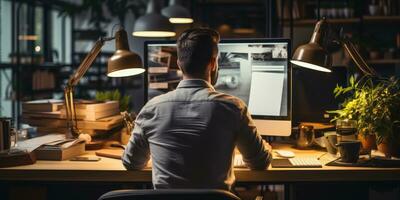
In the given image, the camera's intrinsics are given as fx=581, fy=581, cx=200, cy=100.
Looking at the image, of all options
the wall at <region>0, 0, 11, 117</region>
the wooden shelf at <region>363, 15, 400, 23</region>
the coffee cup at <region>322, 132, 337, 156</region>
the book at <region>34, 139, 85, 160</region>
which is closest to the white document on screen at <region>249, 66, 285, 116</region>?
the coffee cup at <region>322, 132, 337, 156</region>

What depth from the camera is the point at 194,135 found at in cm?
197

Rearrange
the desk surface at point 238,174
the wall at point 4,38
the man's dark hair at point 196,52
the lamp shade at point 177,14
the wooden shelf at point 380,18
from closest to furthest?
1. the man's dark hair at point 196,52
2. the desk surface at point 238,174
3. the lamp shade at point 177,14
4. the wooden shelf at point 380,18
5. the wall at point 4,38

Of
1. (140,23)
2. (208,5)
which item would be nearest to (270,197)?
(140,23)

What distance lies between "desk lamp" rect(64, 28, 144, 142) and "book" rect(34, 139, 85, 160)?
0.17 m

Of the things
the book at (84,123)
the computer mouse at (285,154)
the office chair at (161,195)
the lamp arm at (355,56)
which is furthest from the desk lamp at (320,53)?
the office chair at (161,195)

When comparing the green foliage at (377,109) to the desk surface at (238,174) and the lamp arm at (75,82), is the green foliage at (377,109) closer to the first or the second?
the desk surface at (238,174)

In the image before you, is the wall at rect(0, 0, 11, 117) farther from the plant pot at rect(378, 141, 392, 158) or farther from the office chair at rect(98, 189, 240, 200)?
the office chair at rect(98, 189, 240, 200)

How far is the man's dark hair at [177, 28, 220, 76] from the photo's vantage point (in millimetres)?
2074

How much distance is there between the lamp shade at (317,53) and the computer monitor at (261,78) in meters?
0.11

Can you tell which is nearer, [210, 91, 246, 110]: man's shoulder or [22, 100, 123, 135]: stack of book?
[210, 91, 246, 110]: man's shoulder

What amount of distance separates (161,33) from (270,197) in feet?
5.16

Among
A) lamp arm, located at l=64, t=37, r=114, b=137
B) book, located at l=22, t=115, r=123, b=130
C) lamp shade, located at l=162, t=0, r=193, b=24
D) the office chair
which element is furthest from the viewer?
lamp shade, located at l=162, t=0, r=193, b=24

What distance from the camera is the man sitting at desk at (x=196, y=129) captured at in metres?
1.97

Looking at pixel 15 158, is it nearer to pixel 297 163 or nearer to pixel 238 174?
pixel 238 174
